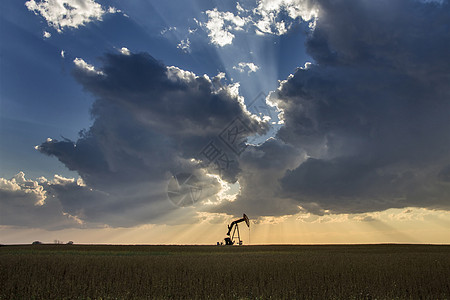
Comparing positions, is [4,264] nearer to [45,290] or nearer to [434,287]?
[45,290]

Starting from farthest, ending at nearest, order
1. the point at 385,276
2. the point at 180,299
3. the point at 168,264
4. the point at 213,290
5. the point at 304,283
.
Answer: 1. the point at 168,264
2. the point at 385,276
3. the point at 304,283
4. the point at 213,290
5. the point at 180,299

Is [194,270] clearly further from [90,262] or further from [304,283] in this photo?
[90,262]

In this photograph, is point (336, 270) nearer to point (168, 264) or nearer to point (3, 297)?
point (168, 264)

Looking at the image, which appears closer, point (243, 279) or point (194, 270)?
point (243, 279)

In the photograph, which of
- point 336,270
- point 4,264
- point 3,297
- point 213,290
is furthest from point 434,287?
point 4,264

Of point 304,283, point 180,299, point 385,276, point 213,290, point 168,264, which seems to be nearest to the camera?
point 180,299

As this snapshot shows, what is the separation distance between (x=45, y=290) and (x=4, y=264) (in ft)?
24.7

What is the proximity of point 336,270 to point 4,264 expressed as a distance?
735 inches

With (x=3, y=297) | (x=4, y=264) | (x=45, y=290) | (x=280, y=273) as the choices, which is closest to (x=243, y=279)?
(x=280, y=273)

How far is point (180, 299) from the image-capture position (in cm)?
1277

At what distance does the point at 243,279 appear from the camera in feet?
53.3

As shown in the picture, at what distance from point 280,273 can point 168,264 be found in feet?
21.0

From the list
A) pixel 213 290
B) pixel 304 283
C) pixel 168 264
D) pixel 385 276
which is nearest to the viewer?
pixel 213 290

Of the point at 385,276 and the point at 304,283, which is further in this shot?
the point at 385,276
